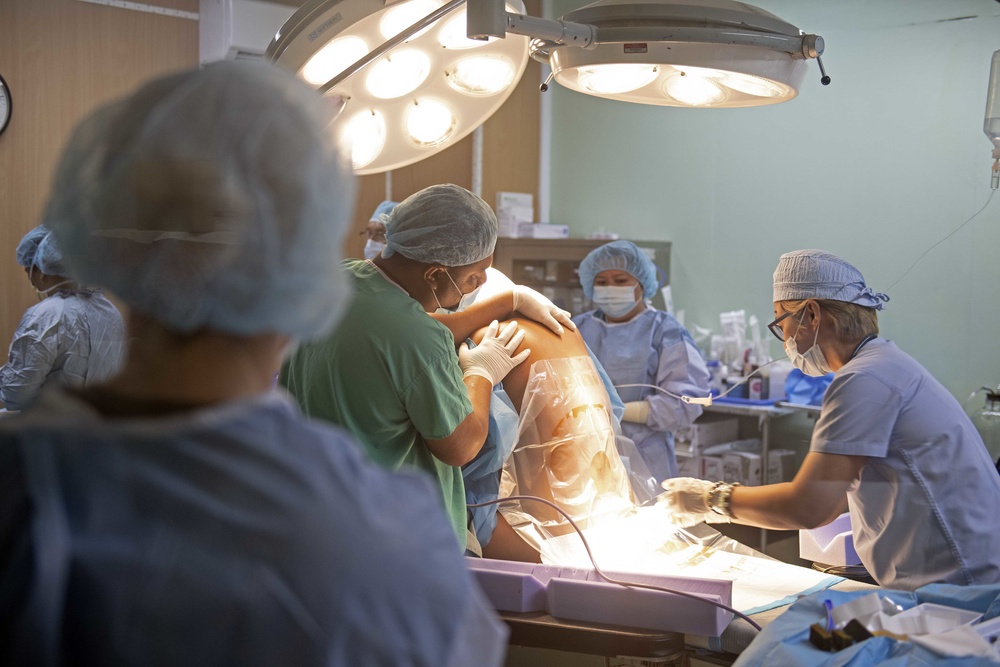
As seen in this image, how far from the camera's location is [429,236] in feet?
5.75

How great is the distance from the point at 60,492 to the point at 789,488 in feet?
4.52

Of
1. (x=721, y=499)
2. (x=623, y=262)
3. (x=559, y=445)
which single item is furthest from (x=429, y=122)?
(x=623, y=262)

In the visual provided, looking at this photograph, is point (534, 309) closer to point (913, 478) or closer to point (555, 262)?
point (913, 478)

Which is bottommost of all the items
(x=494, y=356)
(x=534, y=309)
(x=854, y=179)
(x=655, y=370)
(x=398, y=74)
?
(x=655, y=370)

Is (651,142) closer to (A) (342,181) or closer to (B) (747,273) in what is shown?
(B) (747,273)

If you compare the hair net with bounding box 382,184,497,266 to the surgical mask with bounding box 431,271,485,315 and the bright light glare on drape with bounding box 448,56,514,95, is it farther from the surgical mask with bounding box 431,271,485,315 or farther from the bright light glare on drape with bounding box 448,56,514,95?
the bright light glare on drape with bounding box 448,56,514,95

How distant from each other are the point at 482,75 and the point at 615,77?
30 cm

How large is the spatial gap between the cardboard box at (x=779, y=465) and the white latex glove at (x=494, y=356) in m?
2.21

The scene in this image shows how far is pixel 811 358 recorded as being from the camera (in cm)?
187

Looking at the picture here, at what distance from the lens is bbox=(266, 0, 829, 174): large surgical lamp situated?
1.51 meters

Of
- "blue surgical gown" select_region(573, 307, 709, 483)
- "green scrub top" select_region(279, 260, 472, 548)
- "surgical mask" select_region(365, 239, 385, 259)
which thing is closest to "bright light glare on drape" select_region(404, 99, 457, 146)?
"green scrub top" select_region(279, 260, 472, 548)

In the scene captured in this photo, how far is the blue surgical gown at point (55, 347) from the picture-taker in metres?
3.08

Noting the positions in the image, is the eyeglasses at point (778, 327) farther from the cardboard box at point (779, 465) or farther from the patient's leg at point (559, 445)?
the cardboard box at point (779, 465)

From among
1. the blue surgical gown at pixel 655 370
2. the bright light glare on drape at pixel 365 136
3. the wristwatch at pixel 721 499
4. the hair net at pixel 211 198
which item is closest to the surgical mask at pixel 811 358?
the wristwatch at pixel 721 499
